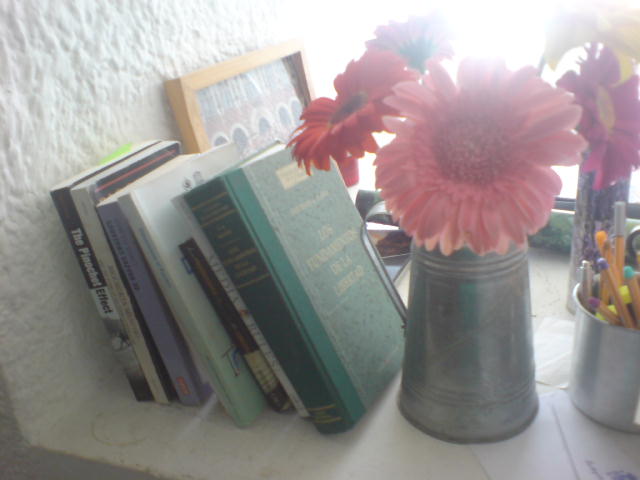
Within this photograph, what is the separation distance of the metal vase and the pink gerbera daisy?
0.07 metres

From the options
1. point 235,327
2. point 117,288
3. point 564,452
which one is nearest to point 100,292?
point 117,288

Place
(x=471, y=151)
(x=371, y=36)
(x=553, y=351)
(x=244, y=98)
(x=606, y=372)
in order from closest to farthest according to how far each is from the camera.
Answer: (x=471, y=151) → (x=606, y=372) → (x=553, y=351) → (x=244, y=98) → (x=371, y=36)

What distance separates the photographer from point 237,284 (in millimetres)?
479

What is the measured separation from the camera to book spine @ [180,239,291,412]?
50 centimetres

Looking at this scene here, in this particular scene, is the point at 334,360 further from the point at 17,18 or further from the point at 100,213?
the point at 17,18

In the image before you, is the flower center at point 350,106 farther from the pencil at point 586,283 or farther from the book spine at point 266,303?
the pencil at point 586,283

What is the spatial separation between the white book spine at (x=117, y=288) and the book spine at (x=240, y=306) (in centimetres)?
9

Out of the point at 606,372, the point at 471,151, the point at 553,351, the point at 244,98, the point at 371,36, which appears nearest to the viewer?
the point at 471,151

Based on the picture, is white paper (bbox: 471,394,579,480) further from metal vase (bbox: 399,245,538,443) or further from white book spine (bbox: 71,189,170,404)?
white book spine (bbox: 71,189,170,404)

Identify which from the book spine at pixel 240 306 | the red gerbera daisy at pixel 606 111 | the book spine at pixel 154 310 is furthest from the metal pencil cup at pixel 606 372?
the book spine at pixel 154 310

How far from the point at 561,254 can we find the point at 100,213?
58 cm

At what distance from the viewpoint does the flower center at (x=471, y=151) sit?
34 cm

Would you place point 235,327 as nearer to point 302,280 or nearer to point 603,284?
point 302,280

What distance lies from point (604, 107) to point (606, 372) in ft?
0.70
